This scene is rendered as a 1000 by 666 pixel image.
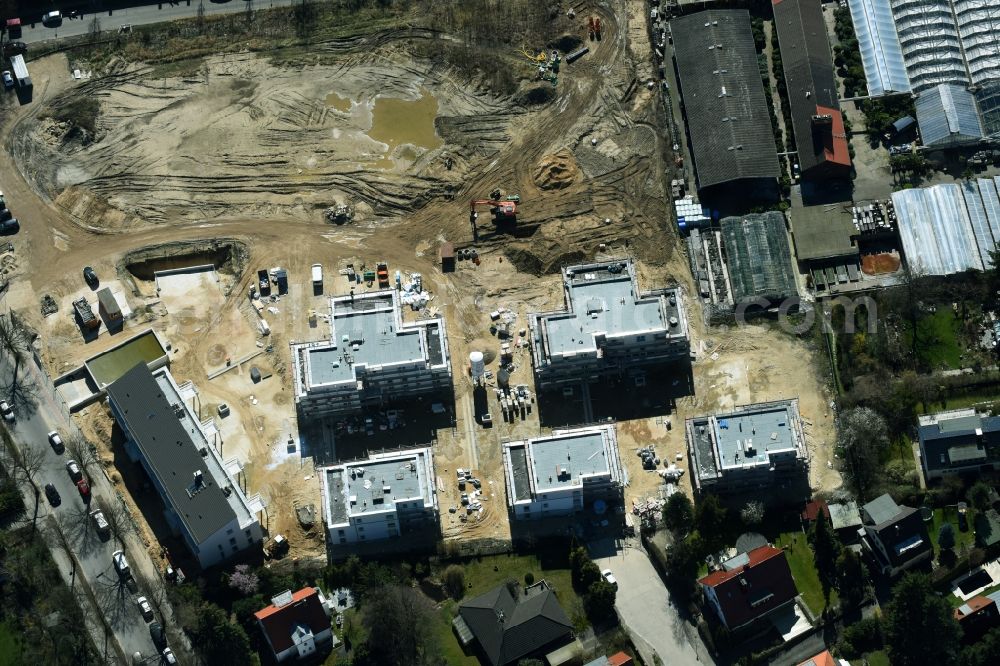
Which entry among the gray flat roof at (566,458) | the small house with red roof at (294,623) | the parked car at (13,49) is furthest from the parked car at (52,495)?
the parked car at (13,49)

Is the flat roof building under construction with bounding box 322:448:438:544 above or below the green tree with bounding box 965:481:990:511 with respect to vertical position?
above

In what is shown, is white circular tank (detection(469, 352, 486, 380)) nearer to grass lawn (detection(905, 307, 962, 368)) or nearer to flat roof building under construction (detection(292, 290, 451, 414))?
flat roof building under construction (detection(292, 290, 451, 414))

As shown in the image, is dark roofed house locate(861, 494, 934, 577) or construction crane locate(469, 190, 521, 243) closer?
dark roofed house locate(861, 494, 934, 577)

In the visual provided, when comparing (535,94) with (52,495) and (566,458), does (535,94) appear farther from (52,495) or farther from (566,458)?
(52,495)

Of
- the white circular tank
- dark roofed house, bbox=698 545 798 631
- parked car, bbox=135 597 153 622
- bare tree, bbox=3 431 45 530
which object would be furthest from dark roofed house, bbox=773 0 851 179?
bare tree, bbox=3 431 45 530

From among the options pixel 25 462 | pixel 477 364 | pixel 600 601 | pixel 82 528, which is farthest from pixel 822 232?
pixel 25 462

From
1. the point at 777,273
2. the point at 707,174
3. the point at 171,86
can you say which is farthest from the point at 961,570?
the point at 171,86

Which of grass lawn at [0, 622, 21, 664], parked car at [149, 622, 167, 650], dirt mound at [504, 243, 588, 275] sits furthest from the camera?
dirt mound at [504, 243, 588, 275]
